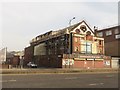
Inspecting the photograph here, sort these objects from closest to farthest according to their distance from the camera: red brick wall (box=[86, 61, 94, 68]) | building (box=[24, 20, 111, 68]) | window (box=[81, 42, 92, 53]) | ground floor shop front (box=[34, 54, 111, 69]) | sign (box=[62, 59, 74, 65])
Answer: sign (box=[62, 59, 74, 65]) < ground floor shop front (box=[34, 54, 111, 69]) < building (box=[24, 20, 111, 68]) < red brick wall (box=[86, 61, 94, 68]) < window (box=[81, 42, 92, 53])

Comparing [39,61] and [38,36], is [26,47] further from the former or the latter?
[39,61]

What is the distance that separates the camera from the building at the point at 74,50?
68.6m

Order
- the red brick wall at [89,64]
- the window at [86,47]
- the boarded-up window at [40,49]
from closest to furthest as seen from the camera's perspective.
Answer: the red brick wall at [89,64] → the window at [86,47] → the boarded-up window at [40,49]

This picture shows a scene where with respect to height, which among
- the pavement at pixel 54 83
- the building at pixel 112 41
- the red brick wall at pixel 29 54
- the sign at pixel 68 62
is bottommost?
the pavement at pixel 54 83

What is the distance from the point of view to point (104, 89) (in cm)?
1727

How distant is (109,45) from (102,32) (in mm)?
6972

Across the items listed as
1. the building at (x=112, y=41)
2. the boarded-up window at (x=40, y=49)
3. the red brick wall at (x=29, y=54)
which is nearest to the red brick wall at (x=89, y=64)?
the building at (x=112, y=41)

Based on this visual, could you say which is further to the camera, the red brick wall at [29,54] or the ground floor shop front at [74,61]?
the red brick wall at [29,54]

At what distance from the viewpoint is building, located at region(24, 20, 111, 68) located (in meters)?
68.6

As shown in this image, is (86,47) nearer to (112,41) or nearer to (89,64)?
(89,64)

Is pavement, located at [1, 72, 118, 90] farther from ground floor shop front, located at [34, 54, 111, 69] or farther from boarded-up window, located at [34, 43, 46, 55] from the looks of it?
boarded-up window, located at [34, 43, 46, 55]

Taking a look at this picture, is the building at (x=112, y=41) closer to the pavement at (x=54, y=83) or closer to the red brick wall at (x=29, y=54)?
the red brick wall at (x=29, y=54)

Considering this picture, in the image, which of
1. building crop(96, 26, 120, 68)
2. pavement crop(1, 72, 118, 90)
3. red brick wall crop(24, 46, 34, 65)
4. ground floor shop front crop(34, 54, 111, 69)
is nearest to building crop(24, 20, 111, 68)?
ground floor shop front crop(34, 54, 111, 69)

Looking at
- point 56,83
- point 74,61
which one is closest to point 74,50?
point 74,61
